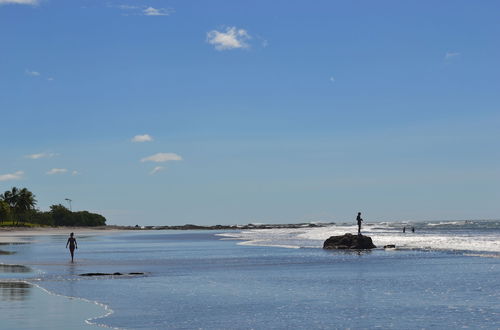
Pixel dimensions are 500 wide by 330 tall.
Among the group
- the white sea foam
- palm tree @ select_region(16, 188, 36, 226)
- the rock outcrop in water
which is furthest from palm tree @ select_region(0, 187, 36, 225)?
the rock outcrop in water

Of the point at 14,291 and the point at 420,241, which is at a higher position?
the point at 420,241

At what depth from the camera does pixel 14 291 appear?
82.3ft

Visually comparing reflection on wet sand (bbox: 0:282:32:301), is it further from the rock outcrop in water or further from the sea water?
the rock outcrop in water

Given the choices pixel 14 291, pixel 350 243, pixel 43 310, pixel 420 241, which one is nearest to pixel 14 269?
pixel 14 291

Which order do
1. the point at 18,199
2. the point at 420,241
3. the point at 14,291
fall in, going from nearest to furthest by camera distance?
the point at 14,291 → the point at 420,241 → the point at 18,199

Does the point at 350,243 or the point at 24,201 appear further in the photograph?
the point at 24,201

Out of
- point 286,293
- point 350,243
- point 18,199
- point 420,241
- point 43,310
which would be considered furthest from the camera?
point 18,199

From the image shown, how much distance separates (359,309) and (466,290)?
7134 mm

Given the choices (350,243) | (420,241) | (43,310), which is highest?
(350,243)

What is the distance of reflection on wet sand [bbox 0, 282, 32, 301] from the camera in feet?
75.6

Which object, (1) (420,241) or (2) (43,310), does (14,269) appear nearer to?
(2) (43,310)

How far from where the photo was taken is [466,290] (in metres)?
25.8

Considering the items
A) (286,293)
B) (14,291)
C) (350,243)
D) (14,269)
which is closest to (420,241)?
(350,243)

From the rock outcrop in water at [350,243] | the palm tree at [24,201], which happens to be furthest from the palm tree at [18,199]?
the rock outcrop in water at [350,243]
